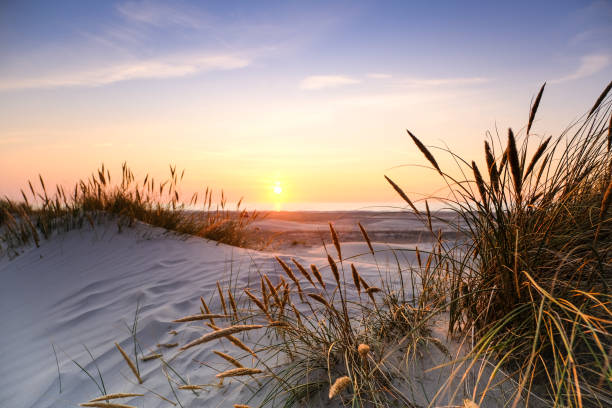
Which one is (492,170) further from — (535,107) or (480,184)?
(535,107)

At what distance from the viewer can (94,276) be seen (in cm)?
367

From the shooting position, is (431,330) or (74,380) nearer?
(431,330)

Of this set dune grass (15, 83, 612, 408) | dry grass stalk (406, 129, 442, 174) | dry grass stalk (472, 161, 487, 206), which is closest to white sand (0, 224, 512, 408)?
dune grass (15, 83, 612, 408)

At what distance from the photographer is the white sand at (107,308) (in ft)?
5.87

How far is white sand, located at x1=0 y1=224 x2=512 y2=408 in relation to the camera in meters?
1.79

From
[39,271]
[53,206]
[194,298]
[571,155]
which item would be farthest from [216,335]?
[53,206]

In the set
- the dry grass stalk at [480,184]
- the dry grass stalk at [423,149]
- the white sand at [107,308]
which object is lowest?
the white sand at [107,308]

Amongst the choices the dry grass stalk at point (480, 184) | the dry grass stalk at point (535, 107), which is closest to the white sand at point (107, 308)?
the dry grass stalk at point (480, 184)

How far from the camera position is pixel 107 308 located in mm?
2865

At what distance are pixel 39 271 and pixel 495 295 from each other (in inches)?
187

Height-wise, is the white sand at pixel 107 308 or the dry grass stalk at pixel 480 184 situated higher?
the dry grass stalk at pixel 480 184

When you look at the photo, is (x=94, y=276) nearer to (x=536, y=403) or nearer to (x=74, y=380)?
(x=74, y=380)

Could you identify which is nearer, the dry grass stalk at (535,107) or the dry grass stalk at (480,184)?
the dry grass stalk at (480,184)

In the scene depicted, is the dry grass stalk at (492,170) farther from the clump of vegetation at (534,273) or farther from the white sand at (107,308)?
the white sand at (107,308)
